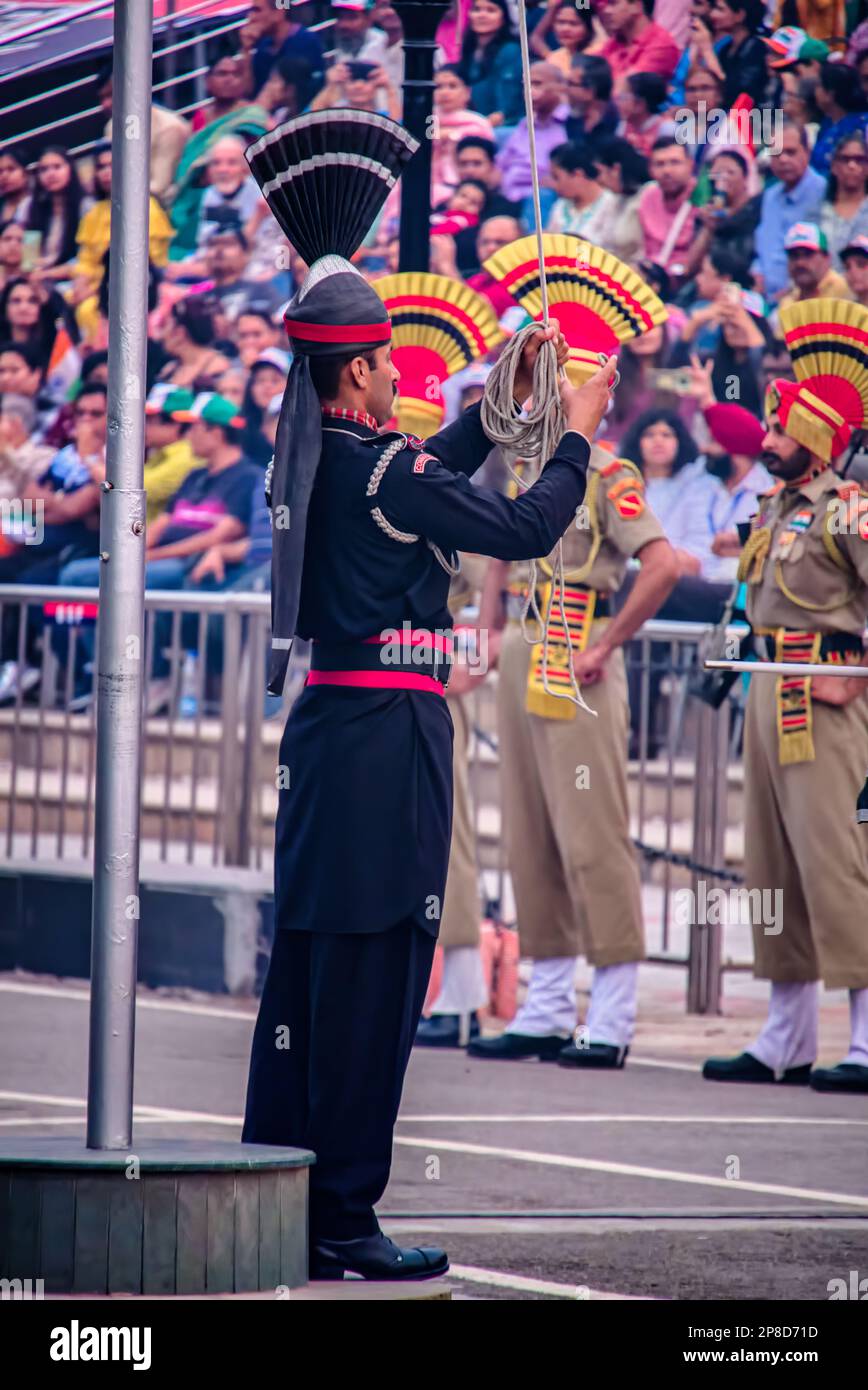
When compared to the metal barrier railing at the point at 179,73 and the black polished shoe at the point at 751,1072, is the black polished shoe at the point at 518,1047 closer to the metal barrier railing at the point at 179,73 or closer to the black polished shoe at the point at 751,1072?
A: the black polished shoe at the point at 751,1072

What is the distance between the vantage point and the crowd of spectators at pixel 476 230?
476 inches

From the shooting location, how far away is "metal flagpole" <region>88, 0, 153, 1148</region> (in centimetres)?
457

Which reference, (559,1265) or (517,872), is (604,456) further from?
(559,1265)

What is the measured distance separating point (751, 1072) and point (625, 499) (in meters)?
1.91

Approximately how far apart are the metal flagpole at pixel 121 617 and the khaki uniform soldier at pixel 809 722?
3612mm

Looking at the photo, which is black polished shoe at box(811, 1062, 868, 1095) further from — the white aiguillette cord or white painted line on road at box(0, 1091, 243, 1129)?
the white aiguillette cord

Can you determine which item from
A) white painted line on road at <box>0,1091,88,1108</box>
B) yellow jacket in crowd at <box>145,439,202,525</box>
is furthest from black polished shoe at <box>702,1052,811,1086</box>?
yellow jacket in crowd at <box>145,439,202,525</box>

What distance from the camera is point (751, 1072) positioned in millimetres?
8102

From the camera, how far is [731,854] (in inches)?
422

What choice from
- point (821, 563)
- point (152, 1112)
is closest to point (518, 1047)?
point (152, 1112)

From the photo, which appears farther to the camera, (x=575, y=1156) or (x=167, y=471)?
(x=167, y=471)

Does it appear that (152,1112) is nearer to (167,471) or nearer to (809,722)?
(809,722)

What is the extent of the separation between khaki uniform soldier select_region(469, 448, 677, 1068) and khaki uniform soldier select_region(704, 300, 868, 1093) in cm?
40

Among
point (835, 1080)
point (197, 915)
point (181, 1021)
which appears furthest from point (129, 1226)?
point (197, 915)
